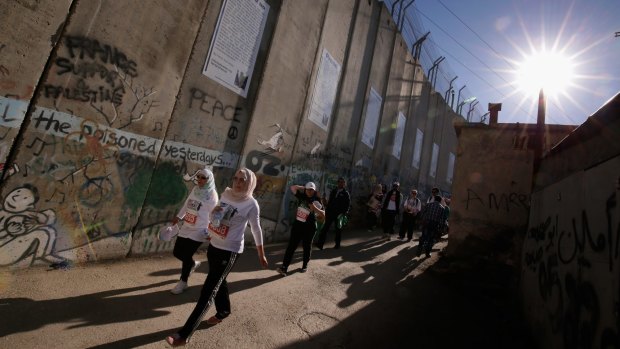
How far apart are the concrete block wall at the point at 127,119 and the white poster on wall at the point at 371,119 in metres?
4.39

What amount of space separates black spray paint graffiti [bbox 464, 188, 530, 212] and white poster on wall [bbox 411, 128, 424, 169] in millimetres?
9986

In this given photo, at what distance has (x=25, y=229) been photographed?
3.89 meters

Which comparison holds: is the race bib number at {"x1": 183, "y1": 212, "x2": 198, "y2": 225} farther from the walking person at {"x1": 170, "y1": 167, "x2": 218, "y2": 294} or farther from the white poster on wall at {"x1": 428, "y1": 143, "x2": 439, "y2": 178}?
the white poster on wall at {"x1": 428, "y1": 143, "x2": 439, "y2": 178}

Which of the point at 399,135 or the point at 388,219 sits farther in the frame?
the point at 399,135

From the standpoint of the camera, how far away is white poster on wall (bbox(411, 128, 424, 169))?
1903cm

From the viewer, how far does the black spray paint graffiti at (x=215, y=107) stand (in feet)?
18.8

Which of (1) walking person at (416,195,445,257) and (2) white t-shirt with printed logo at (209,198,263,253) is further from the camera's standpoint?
(1) walking person at (416,195,445,257)

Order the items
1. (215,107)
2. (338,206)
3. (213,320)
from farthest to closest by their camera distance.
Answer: (338,206), (215,107), (213,320)

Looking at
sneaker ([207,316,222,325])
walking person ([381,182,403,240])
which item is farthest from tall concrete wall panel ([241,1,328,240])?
sneaker ([207,316,222,325])

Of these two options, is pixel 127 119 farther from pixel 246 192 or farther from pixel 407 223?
pixel 407 223

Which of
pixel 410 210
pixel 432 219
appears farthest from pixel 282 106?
pixel 410 210

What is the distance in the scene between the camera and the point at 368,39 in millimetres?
12055

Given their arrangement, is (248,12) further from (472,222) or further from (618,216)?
(472,222)

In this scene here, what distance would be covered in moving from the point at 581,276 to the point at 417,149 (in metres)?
16.7
